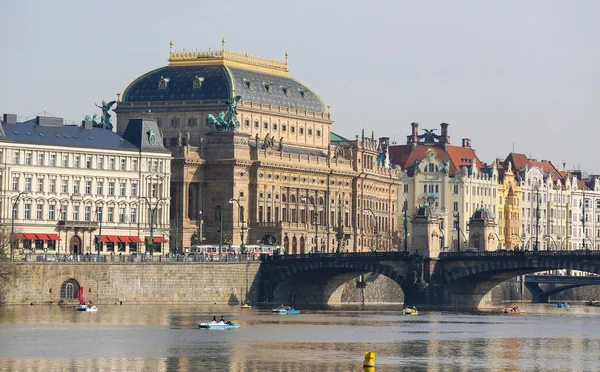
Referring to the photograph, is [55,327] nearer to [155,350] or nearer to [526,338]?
[155,350]

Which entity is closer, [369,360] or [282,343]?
[369,360]

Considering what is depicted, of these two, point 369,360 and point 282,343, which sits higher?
point 282,343

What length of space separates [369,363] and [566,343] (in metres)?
33.3

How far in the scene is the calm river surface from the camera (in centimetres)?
13350

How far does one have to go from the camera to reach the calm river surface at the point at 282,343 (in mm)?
133500

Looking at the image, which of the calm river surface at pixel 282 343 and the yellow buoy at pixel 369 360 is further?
the calm river surface at pixel 282 343

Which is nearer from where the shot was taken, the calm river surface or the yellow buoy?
the yellow buoy

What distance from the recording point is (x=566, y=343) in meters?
159

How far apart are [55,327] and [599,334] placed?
46768mm

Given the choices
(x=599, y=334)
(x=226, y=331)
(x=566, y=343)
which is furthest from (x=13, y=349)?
(x=599, y=334)

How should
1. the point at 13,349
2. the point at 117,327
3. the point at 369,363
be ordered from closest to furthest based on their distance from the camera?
the point at 369,363 < the point at 13,349 < the point at 117,327

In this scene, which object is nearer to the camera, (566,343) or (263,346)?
(263,346)

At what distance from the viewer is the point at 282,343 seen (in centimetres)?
15275

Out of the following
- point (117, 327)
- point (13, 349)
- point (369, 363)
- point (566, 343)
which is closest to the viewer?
point (369, 363)
